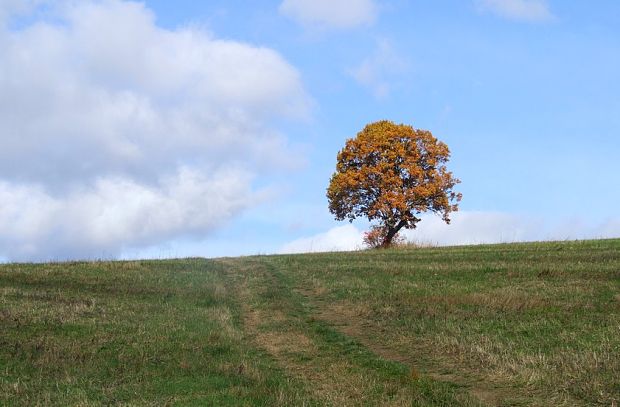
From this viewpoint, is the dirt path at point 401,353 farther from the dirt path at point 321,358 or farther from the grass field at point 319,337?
the dirt path at point 321,358

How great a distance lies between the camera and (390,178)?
61.3m

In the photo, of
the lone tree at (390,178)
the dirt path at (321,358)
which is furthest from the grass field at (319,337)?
the lone tree at (390,178)

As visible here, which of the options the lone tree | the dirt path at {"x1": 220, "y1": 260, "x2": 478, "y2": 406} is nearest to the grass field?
the dirt path at {"x1": 220, "y1": 260, "x2": 478, "y2": 406}

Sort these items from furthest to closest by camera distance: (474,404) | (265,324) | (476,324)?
(265,324) → (476,324) → (474,404)

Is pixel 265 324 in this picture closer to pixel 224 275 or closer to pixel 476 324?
pixel 476 324

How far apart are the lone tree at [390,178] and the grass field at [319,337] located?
2917 centimetres

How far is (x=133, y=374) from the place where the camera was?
1471 centimetres

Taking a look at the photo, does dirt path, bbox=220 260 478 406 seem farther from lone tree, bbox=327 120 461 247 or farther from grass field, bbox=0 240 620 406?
lone tree, bbox=327 120 461 247

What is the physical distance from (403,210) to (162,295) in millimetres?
38232

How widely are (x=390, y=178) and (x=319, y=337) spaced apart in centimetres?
4387

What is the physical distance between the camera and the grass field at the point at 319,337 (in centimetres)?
1298

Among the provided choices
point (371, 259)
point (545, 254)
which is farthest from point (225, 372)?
point (545, 254)

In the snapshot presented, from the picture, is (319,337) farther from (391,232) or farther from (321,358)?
(391,232)

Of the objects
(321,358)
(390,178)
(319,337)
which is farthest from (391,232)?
(321,358)
